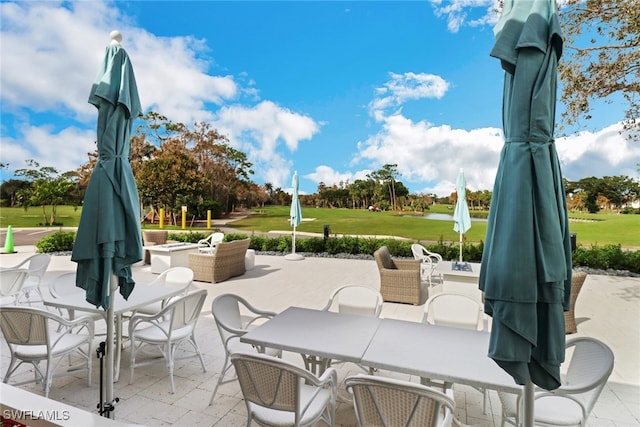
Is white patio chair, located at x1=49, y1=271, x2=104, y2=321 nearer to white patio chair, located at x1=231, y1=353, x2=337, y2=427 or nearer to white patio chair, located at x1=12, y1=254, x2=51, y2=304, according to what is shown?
white patio chair, located at x1=12, y1=254, x2=51, y2=304

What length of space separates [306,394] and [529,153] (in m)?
1.81

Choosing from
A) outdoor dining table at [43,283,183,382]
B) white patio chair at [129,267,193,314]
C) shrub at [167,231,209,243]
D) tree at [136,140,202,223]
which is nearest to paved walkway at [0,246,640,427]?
outdoor dining table at [43,283,183,382]

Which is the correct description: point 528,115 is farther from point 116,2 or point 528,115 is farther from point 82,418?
point 116,2

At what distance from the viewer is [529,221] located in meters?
1.20

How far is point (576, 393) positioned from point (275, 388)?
1.62m

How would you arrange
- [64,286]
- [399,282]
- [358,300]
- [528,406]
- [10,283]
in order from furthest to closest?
[399,282] → [10,283] → [64,286] → [358,300] → [528,406]

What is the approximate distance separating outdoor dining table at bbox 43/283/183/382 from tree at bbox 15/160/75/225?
48.1 ft

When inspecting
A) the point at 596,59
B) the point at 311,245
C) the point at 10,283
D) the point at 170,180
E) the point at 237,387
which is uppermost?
the point at 596,59

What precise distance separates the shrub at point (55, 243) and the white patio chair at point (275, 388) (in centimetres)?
1255

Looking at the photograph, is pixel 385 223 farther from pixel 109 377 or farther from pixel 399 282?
pixel 109 377

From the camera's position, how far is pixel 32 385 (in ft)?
9.16

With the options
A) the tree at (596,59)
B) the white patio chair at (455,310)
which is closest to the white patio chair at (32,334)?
the white patio chair at (455,310)

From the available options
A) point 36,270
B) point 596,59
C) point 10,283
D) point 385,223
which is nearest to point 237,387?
point 10,283

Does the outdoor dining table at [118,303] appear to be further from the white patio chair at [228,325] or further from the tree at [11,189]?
the tree at [11,189]
